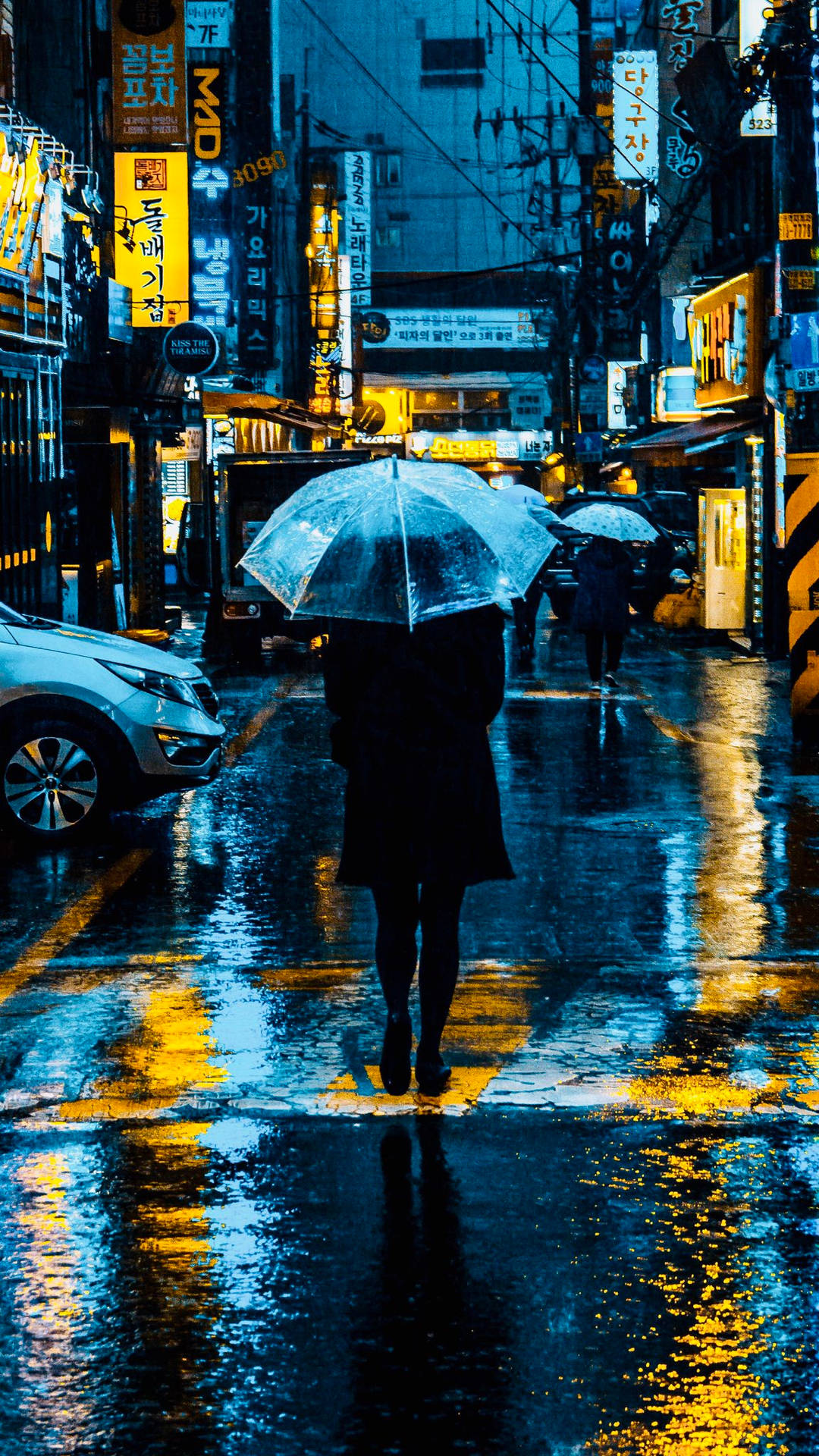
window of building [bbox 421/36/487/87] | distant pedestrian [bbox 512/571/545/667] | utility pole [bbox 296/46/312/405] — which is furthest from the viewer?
window of building [bbox 421/36/487/87]

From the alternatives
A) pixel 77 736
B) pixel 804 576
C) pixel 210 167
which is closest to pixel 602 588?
pixel 804 576

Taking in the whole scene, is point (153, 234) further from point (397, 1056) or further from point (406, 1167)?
point (406, 1167)

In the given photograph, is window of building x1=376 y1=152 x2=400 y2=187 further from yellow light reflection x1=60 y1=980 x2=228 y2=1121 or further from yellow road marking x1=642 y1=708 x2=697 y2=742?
yellow light reflection x1=60 y1=980 x2=228 y2=1121

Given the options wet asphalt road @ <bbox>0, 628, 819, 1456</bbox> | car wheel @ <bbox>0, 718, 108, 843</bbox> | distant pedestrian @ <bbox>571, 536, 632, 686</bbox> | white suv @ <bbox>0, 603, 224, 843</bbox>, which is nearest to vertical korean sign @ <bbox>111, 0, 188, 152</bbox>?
distant pedestrian @ <bbox>571, 536, 632, 686</bbox>

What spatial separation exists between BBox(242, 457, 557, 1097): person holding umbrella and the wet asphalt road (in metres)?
0.47

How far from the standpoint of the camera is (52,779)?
11828mm

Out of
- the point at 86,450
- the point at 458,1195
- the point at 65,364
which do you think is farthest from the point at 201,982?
the point at 86,450

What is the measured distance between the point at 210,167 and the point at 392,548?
29.0 meters

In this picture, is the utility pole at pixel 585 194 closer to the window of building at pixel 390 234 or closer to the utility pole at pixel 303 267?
the utility pole at pixel 303 267

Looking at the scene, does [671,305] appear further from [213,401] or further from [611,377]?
[213,401]

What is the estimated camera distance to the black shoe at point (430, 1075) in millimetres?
6539

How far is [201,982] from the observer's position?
8344 mm

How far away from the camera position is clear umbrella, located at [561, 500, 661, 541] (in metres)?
19.8

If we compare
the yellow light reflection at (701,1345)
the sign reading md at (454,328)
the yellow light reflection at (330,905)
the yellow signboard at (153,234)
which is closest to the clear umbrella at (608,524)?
the yellow light reflection at (330,905)
